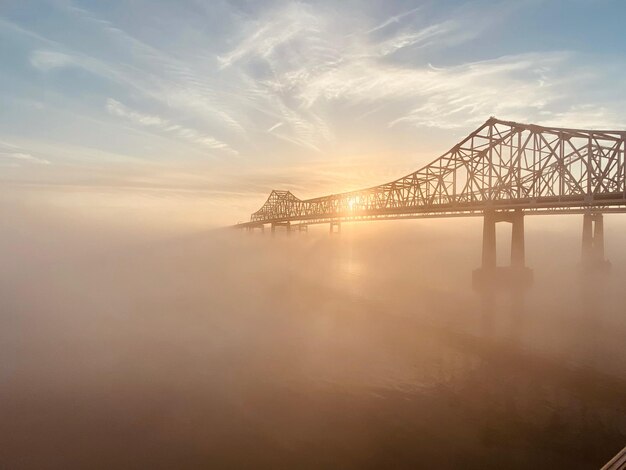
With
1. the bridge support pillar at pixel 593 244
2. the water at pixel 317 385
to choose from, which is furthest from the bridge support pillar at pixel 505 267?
the bridge support pillar at pixel 593 244

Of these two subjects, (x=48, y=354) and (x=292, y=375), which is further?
(x=48, y=354)

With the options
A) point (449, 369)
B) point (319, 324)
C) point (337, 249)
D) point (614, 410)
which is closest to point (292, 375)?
point (449, 369)

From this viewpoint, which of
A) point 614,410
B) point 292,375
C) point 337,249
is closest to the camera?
point 614,410

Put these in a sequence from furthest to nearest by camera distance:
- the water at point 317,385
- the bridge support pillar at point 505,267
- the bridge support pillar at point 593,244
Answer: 1. the bridge support pillar at point 593,244
2. the bridge support pillar at point 505,267
3. the water at point 317,385

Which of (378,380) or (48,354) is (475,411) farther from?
(48,354)

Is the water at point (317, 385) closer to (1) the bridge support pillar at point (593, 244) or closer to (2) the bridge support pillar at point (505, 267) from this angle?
(2) the bridge support pillar at point (505, 267)
